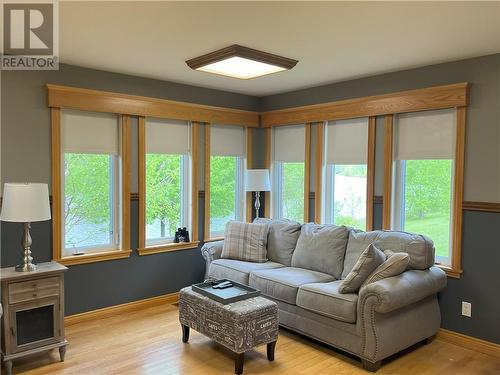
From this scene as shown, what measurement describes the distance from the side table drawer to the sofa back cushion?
253 cm

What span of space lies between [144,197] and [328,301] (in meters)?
2.32

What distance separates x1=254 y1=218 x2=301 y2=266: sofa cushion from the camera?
178 inches

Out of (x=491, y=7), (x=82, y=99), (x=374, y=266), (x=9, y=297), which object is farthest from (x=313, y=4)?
(x=9, y=297)

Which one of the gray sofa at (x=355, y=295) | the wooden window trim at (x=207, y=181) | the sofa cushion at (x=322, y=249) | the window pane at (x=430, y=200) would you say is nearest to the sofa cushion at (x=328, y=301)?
the gray sofa at (x=355, y=295)

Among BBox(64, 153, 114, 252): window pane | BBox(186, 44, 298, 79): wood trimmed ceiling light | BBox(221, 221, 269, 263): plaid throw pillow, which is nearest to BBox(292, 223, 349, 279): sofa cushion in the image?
BBox(221, 221, 269, 263): plaid throw pillow

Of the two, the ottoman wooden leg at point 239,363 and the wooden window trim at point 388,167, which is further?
the wooden window trim at point 388,167

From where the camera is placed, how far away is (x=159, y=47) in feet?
11.1

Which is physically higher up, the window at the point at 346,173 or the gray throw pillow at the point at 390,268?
the window at the point at 346,173

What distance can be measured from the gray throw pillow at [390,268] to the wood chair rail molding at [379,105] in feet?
4.88

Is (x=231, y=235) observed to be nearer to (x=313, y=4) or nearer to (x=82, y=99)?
(x=82, y=99)

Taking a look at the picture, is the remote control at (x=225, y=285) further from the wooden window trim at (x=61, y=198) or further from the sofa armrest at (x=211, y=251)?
the wooden window trim at (x=61, y=198)

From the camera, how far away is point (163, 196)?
4836 mm

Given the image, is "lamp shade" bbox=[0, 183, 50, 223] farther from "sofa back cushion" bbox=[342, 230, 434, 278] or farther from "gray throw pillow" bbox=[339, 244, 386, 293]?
"sofa back cushion" bbox=[342, 230, 434, 278]

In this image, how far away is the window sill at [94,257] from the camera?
4042mm
